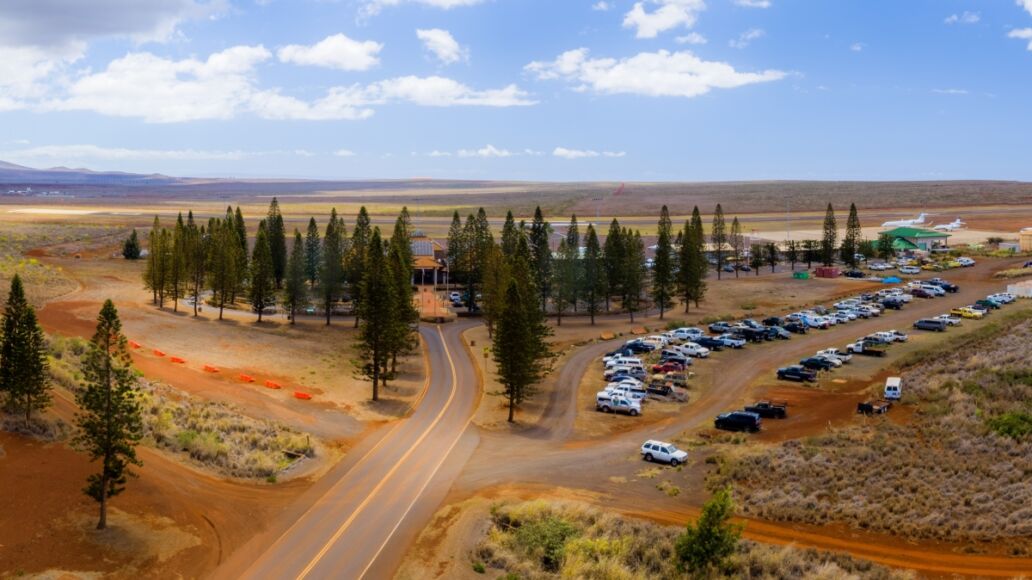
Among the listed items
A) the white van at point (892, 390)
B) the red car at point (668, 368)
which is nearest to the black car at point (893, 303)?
the red car at point (668, 368)

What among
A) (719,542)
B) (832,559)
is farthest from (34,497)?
(832,559)

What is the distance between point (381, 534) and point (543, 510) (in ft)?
24.3

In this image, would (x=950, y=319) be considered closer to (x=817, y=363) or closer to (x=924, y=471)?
(x=817, y=363)

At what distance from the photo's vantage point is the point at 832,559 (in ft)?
104

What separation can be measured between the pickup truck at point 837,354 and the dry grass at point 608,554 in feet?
124

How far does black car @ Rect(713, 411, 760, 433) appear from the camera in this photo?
1922 inches

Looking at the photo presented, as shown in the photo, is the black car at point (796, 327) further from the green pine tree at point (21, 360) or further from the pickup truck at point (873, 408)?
the green pine tree at point (21, 360)

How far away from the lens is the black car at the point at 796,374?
61.1 meters

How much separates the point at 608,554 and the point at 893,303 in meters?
74.9

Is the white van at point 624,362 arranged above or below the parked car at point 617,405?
above

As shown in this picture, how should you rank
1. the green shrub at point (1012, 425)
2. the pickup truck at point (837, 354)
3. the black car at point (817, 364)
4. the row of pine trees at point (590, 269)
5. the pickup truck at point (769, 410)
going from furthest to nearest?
the row of pine trees at point (590, 269)
the pickup truck at point (837, 354)
the black car at point (817, 364)
the pickup truck at point (769, 410)
the green shrub at point (1012, 425)

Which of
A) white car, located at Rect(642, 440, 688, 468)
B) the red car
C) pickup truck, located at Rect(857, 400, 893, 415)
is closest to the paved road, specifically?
white car, located at Rect(642, 440, 688, 468)

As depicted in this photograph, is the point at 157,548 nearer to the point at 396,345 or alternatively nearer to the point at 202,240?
the point at 396,345

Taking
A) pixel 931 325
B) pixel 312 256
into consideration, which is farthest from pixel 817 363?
pixel 312 256
